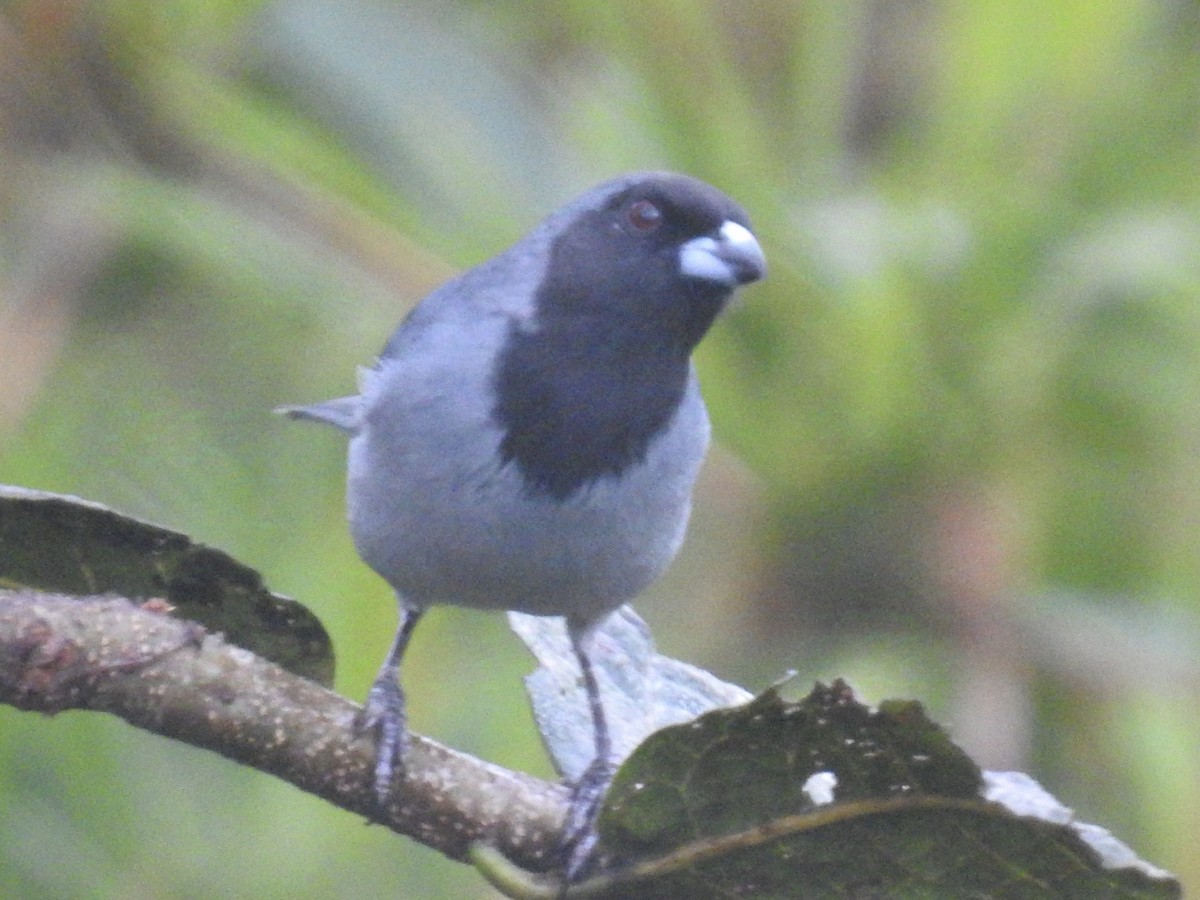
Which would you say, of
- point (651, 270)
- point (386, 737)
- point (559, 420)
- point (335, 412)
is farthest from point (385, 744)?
point (335, 412)

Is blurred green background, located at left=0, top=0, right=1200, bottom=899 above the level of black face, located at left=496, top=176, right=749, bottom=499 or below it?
above

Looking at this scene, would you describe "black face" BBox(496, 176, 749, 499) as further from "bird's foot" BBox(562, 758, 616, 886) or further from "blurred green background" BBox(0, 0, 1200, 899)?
"blurred green background" BBox(0, 0, 1200, 899)

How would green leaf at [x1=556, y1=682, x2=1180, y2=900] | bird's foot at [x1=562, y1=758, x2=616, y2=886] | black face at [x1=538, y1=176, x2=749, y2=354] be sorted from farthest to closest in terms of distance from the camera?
black face at [x1=538, y1=176, x2=749, y2=354], bird's foot at [x1=562, y1=758, x2=616, y2=886], green leaf at [x1=556, y1=682, x2=1180, y2=900]

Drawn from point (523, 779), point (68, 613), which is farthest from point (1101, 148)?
point (68, 613)

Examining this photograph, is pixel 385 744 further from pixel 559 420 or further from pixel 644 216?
pixel 644 216

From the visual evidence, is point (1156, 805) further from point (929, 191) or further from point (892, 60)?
point (892, 60)

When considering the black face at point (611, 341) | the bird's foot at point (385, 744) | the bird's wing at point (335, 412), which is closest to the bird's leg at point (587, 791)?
the bird's foot at point (385, 744)

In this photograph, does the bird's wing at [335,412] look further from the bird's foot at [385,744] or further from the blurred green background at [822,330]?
the bird's foot at [385,744]

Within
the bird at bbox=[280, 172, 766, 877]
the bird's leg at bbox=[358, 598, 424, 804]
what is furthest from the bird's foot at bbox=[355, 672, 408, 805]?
the bird at bbox=[280, 172, 766, 877]
